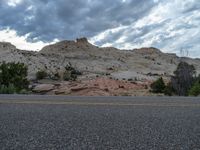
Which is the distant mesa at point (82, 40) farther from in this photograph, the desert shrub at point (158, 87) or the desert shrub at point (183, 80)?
the desert shrub at point (158, 87)

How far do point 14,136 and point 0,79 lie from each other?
85.6ft

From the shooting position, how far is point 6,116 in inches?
217

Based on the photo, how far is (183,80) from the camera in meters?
39.7

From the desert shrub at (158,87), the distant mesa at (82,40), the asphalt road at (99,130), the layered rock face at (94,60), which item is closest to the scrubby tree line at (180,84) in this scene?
the desert shrub at (158,87)

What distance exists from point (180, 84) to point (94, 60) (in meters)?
43.5

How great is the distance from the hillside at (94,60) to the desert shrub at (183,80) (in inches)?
473

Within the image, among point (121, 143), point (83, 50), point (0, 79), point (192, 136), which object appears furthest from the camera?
point (83, 50)

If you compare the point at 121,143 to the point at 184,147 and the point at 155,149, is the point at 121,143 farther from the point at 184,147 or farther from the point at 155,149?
the point at 184,147

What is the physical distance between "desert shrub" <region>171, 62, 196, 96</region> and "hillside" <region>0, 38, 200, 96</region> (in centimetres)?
1202

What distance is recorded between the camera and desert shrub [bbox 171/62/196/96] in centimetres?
3562

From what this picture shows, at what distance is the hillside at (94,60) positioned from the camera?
61562mm

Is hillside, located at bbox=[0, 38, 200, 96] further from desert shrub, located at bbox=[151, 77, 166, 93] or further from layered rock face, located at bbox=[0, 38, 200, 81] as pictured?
desert shrub, located at bbox=[151, 77, 166, 93]

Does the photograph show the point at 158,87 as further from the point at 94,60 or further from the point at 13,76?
the point at 94,60

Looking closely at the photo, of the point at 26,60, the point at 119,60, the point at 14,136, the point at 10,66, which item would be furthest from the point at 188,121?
the point at 119,60
